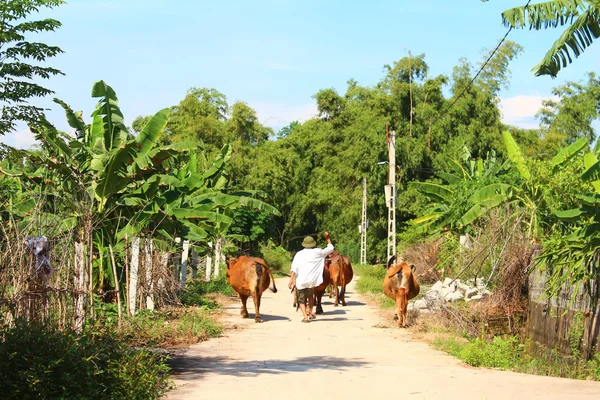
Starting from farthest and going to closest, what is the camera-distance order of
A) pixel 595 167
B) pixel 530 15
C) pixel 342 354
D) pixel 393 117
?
pixel 393 117
pixel 342 354
pixel 530 15
pixel 595 167

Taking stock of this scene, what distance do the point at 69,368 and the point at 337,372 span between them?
13.0ft

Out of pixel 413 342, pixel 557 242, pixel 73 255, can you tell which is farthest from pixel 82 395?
pixel 557 242

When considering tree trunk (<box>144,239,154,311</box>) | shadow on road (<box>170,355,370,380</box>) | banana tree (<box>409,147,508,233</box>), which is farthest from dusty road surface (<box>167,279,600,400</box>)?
banana tree (<box>409,147,508,233</box>)

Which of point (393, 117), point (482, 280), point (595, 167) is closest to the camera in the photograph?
point (595, 167)

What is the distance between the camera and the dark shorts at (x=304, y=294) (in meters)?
17.6

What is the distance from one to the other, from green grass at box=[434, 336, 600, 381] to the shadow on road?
66.6 inches

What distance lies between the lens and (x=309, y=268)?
17625mm

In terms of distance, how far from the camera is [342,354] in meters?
12.7

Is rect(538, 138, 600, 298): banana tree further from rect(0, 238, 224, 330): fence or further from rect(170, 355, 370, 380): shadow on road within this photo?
rect(0, 238, 224, 330): fence

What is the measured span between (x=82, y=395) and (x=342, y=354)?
223 inches

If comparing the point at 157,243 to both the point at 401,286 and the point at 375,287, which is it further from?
the point at 375,287

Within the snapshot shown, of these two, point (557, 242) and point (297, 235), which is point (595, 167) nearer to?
point (557, 242)

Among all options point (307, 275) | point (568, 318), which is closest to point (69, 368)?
point (568, 318)

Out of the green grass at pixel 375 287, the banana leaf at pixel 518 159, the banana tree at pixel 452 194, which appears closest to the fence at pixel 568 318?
the banana leaf at pixel 518 159
